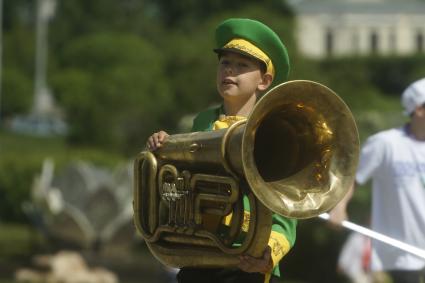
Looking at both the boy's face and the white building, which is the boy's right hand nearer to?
the boy's face

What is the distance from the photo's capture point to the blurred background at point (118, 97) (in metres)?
19.0

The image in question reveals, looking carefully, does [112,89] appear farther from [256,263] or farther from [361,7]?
[361,7]

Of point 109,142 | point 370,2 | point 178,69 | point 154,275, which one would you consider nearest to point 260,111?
point 154,275

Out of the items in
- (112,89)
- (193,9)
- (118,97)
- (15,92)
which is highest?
(193,9)

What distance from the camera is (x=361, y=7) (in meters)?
108

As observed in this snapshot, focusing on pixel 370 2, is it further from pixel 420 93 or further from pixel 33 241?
pixel 420 93

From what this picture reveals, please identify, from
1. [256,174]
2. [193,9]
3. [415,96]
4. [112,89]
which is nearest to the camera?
[256,174]

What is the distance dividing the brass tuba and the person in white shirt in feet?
7.43

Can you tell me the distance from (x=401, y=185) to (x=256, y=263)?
8.35 feet

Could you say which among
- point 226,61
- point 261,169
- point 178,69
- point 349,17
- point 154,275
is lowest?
point 154,275

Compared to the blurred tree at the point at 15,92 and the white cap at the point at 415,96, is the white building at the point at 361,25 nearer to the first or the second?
the blurred tree at the point at 15,92

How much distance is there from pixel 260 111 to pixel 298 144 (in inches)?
13.3

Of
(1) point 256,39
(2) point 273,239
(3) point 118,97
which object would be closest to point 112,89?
(3) point 118,97

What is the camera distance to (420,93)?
7098 millimetres
